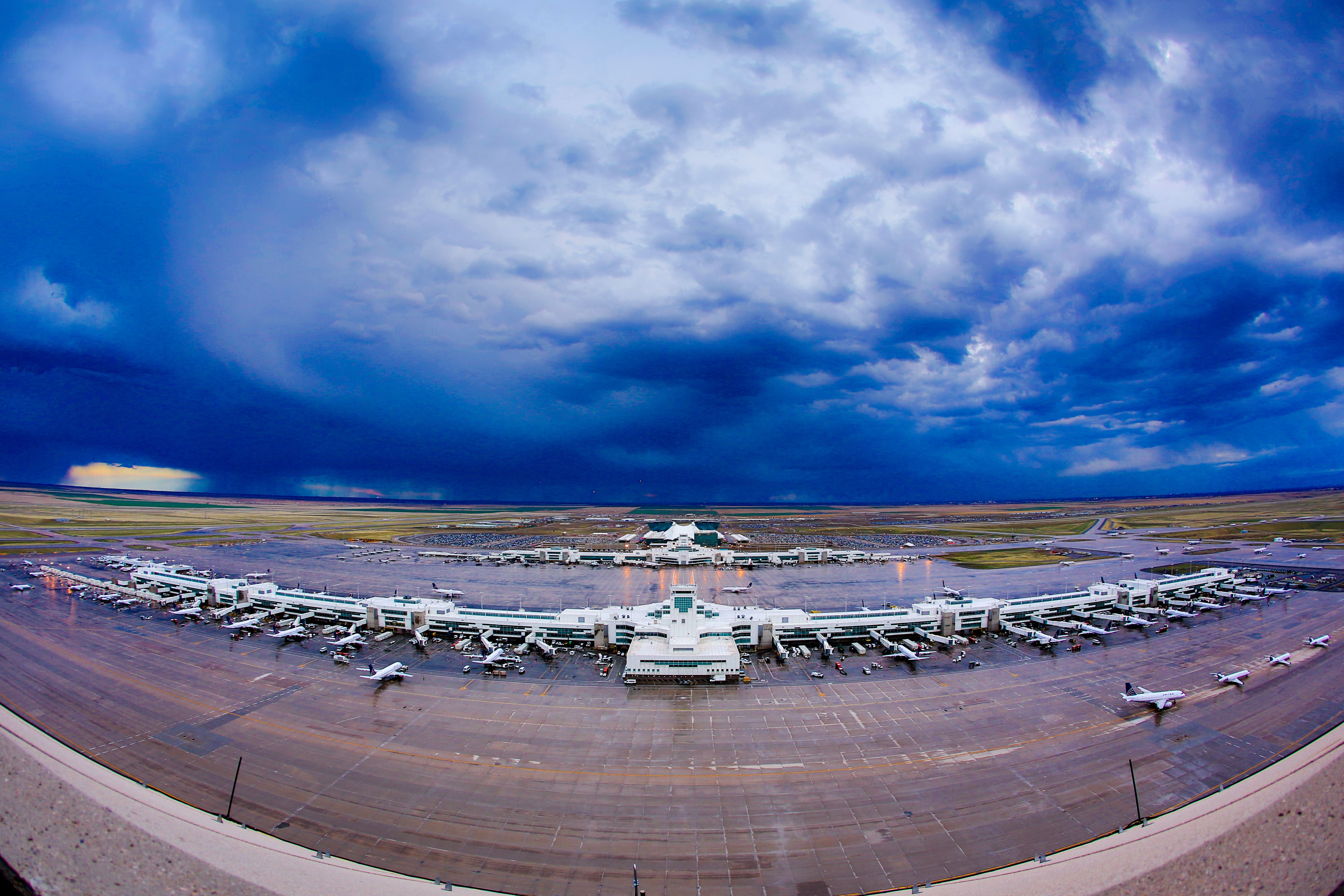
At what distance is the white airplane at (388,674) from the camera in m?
38.5

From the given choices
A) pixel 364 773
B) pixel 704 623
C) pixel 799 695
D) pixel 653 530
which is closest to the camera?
pixel 364 773

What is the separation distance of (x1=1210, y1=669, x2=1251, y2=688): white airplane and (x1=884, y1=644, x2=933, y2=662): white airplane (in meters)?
19.6

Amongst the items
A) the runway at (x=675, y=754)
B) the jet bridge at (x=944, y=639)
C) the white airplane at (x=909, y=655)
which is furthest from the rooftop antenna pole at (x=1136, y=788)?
the jet bridge at (x=944, y=639)

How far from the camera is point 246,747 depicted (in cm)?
2866

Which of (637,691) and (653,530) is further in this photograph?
(653,530)

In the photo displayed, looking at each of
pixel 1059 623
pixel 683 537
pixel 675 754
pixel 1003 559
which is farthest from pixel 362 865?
pixel 1003 559

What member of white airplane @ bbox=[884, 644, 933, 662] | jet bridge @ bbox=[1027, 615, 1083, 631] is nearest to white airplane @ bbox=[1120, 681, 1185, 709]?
white airplane @ bbox=[884, 644, 933, 662]

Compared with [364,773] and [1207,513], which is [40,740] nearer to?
[364,773]

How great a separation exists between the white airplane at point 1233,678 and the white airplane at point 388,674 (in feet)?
204

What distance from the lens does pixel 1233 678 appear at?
37.2 meters

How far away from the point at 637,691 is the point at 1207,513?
257 meters

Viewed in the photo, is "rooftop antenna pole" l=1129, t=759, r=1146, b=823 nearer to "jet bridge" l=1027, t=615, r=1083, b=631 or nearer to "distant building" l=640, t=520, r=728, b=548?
"jet bridge" l=1027, t=615, r=1083, b=631

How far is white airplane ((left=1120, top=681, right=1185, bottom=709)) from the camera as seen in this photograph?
3344 centimetres

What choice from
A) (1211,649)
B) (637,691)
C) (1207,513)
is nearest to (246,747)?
(637,691)
